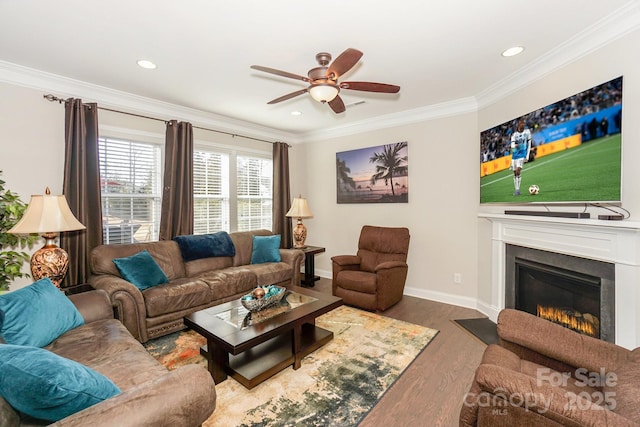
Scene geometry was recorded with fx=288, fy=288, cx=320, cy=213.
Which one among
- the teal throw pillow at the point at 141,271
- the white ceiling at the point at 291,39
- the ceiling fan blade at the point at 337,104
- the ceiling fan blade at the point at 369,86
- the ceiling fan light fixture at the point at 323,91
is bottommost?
the teal throw pillow at the point at 141,271

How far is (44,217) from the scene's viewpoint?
2.42 m

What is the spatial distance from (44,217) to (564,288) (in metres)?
4.50

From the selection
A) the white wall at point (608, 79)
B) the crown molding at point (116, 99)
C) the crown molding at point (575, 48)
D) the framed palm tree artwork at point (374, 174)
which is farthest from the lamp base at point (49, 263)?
the crown molding at point (575, 48)

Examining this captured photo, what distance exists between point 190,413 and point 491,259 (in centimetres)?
342

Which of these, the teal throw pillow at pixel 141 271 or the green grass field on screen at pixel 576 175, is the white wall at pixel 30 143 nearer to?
the teal throw pillow at pixel 141 271

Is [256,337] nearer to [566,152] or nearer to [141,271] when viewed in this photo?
[141,271]

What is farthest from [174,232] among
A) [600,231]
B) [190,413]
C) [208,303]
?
[600,231]

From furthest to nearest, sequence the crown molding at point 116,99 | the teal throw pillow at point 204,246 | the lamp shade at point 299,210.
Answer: the lamp shade at point 299,210, the teal throw pillow at point 204,246, the crown molding at point 116,99

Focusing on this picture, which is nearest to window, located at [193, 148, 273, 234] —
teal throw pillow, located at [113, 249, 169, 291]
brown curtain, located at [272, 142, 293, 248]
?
brown curtain, located at [272, 142, 293, 248]

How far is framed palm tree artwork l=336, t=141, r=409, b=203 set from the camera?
4.35 meters

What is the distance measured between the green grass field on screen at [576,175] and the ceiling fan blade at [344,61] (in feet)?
6.35

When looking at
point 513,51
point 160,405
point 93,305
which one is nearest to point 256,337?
point 160,405

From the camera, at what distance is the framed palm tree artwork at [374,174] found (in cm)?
435

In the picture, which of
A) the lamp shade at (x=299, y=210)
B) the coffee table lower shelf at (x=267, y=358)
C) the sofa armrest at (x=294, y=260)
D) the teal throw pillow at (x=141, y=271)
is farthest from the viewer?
the lamp shade at (x=299, y=210)
